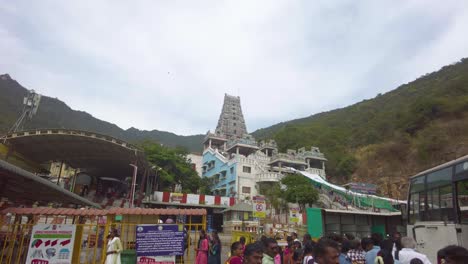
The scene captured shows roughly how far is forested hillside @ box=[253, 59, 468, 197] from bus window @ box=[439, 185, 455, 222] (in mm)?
29069

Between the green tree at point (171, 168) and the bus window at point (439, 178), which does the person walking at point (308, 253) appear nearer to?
the bus window at point (439, 178)

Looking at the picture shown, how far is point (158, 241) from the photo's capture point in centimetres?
809

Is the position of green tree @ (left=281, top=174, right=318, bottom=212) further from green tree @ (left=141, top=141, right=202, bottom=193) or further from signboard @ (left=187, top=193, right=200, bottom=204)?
green tree @ (left=141, top=141, right=202, bottom=193)

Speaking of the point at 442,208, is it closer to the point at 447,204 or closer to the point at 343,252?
the point at 447,204

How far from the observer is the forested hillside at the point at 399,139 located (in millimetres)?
34656

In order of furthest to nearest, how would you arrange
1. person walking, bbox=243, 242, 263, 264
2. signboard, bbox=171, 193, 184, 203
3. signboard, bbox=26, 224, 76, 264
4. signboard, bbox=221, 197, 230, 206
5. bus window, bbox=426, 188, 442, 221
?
signboard, bbox=221, 197, 230, 206 → signboard, bbox=171, 193, 184, 203 → bus window, bbox=426, 188, 442, 221 → signboard, bbox=26, 224, 76, 264 → person walking, bbox=243, 242, 263, 264

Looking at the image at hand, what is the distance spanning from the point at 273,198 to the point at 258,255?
1126 inches

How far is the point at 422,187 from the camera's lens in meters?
9.79

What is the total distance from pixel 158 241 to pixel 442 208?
25.1 feet

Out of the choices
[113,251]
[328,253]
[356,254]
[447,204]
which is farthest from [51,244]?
[447,204]

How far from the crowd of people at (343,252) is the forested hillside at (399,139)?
3318 centimetres

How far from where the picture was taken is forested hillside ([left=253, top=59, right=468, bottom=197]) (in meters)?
34.7

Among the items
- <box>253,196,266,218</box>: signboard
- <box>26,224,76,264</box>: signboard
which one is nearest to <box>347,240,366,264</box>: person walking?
<box>253,196,266,218</box>: signboard

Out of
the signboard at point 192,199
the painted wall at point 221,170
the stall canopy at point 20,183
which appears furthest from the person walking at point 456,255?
the painted wall at point 221,170
